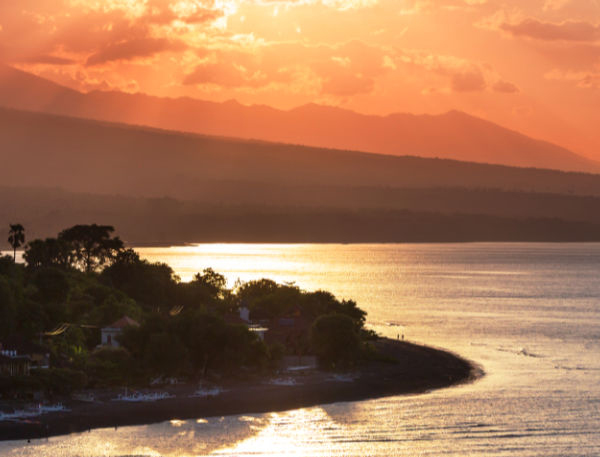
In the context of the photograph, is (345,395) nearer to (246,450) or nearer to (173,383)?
(173,383)

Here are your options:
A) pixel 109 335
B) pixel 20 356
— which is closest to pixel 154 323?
pixel 109 335

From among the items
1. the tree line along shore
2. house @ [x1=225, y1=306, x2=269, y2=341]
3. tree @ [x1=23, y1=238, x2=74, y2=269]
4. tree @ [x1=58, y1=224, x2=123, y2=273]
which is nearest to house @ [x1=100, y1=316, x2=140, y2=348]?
the tree line along shore

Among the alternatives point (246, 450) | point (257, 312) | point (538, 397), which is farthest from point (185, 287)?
point (246, 450)

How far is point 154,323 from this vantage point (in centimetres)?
9312

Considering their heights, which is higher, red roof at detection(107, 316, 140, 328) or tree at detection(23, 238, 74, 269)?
tree at detection(23, 238, 74, 269)

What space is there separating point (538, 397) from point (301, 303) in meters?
35.4

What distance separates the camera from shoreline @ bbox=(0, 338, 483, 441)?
247 feet

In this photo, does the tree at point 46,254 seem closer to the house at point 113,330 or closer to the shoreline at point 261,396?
the house at point 113,330

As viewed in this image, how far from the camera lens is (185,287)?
13012cm

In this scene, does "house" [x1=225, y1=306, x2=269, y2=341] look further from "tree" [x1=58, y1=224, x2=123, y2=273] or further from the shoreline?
"tree" [x1=58, y1=224, x2=123, y2=273]

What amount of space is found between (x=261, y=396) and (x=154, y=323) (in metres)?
11.9

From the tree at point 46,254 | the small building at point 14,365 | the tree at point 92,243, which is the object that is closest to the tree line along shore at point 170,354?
the small building at point 14,365

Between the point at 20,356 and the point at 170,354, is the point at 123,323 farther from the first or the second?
the point at 20,356

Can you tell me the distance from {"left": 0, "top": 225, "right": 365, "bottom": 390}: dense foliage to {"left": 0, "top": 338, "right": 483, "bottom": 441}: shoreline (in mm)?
2635
